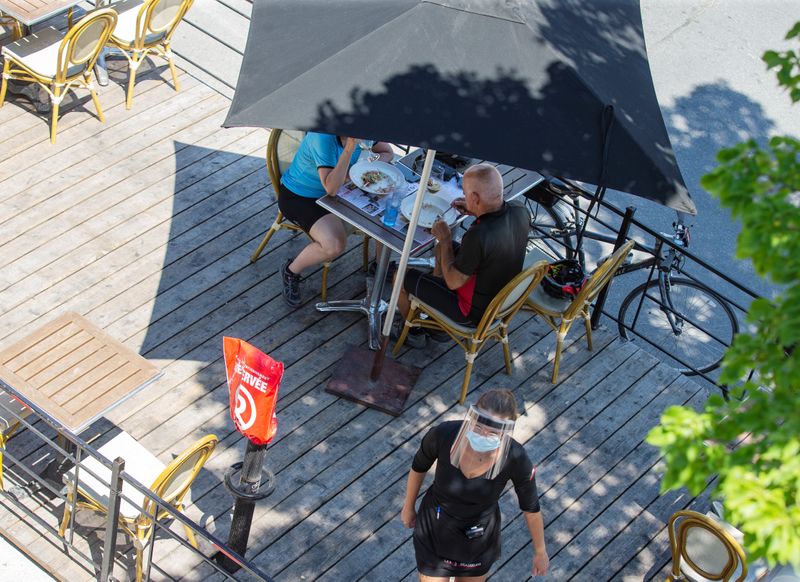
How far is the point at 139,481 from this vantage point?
5.21m

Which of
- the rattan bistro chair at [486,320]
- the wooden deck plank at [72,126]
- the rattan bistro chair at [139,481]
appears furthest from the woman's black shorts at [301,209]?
the wooden deck plank at [72,126]

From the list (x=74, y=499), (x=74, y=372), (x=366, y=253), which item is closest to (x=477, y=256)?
(x=366, y=253)

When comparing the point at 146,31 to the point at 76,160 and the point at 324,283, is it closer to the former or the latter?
the point at 76,160

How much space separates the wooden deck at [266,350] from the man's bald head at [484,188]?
1332 mm

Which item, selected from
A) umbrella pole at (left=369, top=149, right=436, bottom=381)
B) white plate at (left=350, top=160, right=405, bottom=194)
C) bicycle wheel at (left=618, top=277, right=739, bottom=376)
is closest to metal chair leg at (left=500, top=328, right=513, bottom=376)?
umbrella pole at (left=369, top=149, right=436, bottom=381)

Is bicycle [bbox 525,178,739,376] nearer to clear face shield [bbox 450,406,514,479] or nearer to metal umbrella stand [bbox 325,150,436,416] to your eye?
metal umbrella stand [bbox 325,150,436,416]

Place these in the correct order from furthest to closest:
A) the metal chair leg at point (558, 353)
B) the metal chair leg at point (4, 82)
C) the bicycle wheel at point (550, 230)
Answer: the metal chair leg at point (4, 82)
the bicycle wheel at point (550, 230)
the metal chair leg at point (558, 353)

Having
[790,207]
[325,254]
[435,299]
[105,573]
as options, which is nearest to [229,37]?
[325,254]

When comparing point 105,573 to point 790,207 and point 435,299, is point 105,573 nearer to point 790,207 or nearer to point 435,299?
point 435,299

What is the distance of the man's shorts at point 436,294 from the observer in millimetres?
6062

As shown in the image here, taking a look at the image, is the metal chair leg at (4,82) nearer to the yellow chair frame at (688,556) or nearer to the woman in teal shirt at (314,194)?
the woman in teal shirt at (314,194)

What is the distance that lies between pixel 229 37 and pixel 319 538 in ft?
17.8

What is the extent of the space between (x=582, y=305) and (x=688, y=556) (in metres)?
1.73

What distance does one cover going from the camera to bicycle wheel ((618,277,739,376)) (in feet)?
23.8
